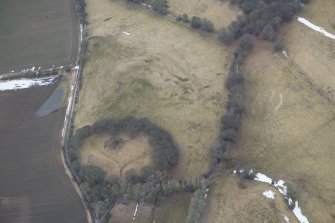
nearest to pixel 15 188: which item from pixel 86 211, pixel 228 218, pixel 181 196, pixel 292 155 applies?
pixel 86 211

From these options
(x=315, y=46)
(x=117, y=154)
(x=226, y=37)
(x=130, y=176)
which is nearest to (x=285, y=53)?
(x=315, y=46)

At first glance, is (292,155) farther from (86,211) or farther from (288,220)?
(86,211)

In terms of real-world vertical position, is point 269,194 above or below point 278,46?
below

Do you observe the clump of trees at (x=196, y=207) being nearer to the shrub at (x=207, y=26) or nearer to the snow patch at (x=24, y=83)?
the shrub at (x=207, y=26)

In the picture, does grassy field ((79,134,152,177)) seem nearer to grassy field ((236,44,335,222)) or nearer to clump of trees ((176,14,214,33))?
grassy field ((236,44,335,222))

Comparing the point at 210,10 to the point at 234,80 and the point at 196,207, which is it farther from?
the point at 196,207

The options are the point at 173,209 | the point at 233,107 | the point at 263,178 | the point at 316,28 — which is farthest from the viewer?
the point at 316,28
